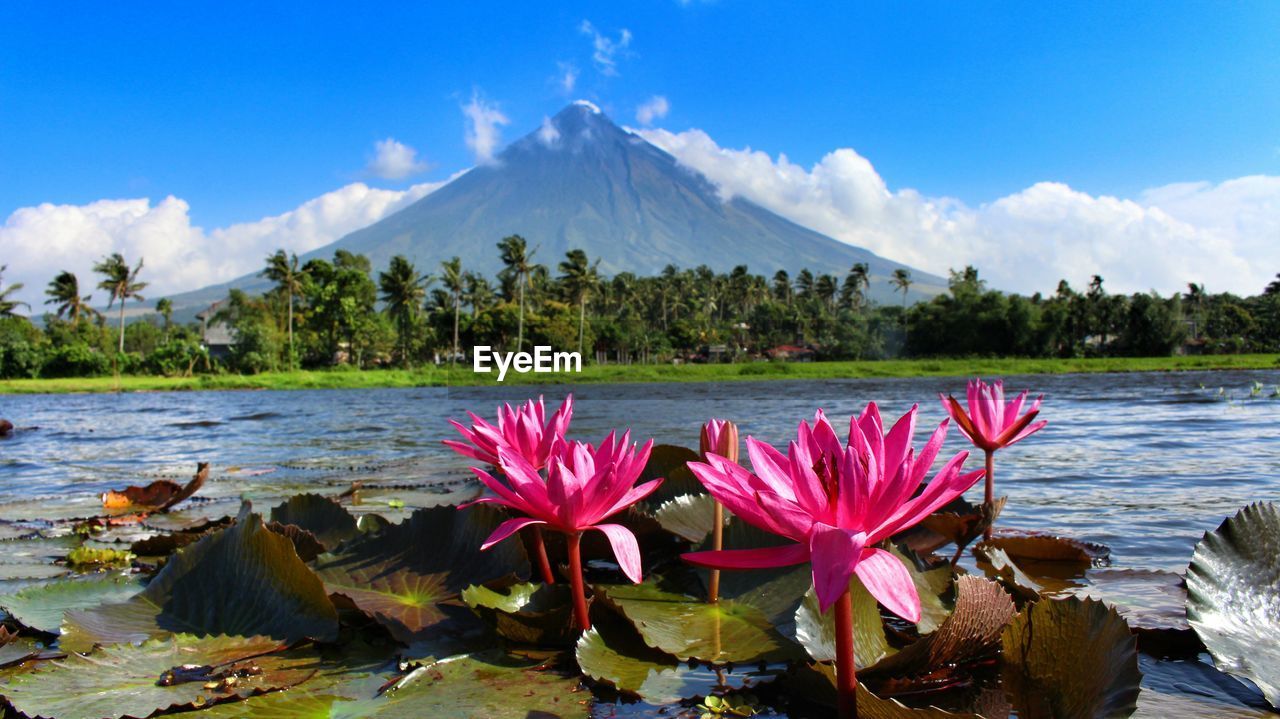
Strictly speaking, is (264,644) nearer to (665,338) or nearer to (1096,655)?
(1096,655)

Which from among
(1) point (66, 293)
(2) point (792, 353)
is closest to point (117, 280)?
(1) point (66, 293)

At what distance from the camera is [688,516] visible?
1.83m

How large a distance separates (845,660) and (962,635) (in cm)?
41

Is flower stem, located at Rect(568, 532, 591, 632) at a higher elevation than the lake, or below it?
higher

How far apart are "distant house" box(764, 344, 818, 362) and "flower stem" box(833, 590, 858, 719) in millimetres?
70077

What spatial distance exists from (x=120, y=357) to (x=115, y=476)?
156ft

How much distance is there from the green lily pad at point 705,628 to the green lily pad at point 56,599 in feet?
3.92

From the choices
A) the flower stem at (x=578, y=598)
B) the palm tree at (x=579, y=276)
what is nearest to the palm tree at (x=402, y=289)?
the palm tree at (x=579, y=276)

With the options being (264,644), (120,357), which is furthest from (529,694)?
(120,357)

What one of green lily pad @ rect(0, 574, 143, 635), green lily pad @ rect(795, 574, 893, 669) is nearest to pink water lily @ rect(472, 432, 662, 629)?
green lily pad @ rect(795, 574, 893, 669)

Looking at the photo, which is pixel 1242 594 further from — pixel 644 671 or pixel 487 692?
pixel 487 692

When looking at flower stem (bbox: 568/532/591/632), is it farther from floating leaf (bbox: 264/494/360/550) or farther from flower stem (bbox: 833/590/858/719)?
floating leaf (bbox: 264/494/360/550)

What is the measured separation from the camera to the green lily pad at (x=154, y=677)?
1175 mm

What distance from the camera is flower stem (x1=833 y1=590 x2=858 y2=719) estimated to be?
0.81m
